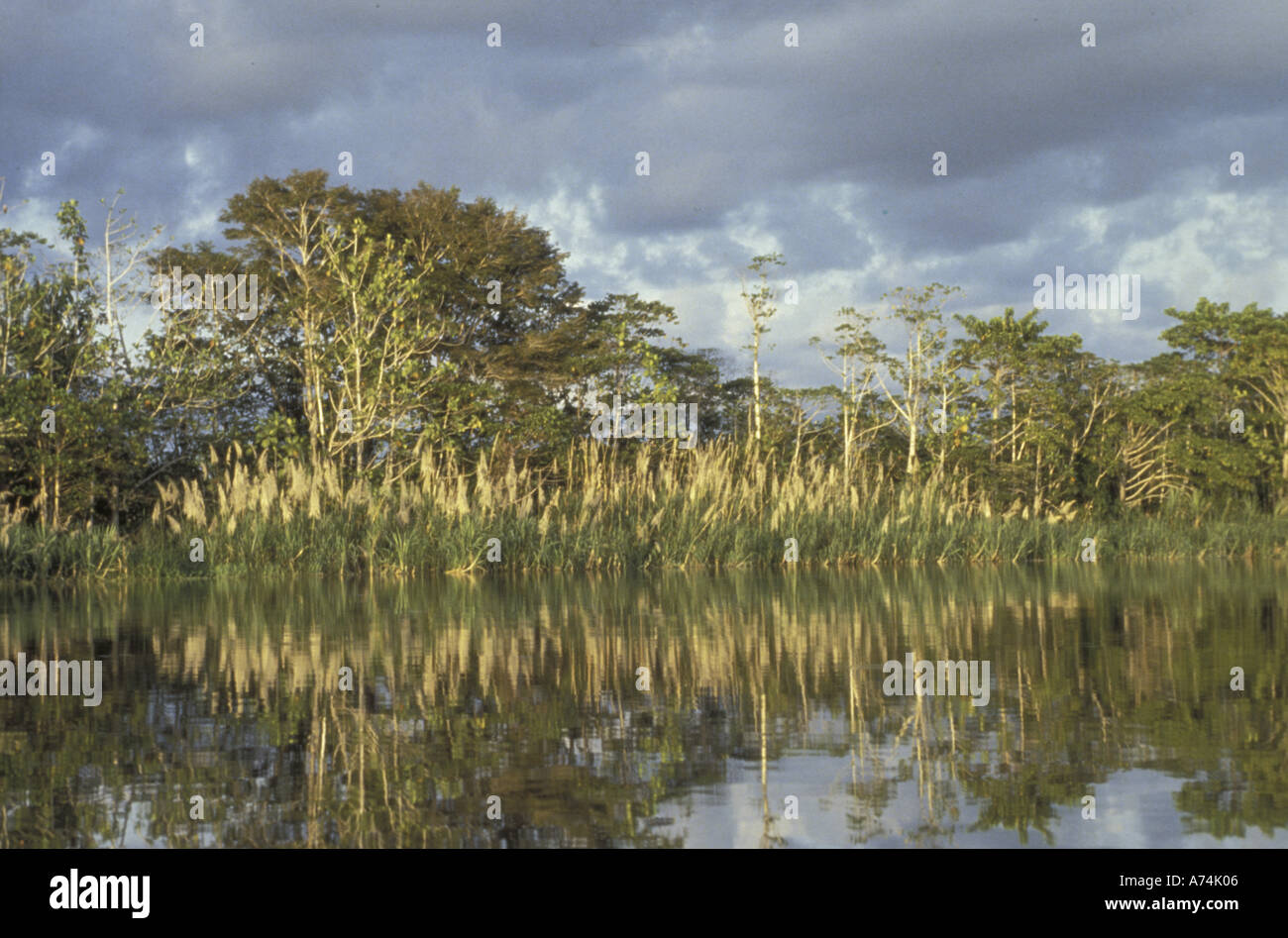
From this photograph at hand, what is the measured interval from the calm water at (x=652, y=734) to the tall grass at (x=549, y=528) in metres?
5.11

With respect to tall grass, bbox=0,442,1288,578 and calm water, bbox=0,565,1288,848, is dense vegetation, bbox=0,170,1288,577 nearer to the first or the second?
tall grass, bbox=0,442,1288,578

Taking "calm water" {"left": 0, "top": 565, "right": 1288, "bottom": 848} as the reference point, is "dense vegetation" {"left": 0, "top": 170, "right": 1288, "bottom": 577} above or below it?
above

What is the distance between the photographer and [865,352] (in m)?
23.0

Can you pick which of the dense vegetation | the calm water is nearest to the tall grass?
the dense vegetation

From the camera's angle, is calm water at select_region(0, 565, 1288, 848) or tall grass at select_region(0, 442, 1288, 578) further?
tall grass at select_region(0, 442, 1288, 578)

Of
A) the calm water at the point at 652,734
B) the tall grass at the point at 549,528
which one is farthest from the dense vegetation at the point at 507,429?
the calm water at the point at 652,734

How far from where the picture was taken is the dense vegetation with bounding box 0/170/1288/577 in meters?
14.5

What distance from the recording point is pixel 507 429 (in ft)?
69.5

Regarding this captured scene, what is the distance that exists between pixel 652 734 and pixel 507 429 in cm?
1698

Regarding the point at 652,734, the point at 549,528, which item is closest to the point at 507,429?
the point at 549,528

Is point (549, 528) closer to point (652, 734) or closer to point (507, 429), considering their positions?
point (507, 429)

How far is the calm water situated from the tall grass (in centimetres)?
511

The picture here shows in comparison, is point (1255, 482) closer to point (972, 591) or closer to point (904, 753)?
point (972, 591)
